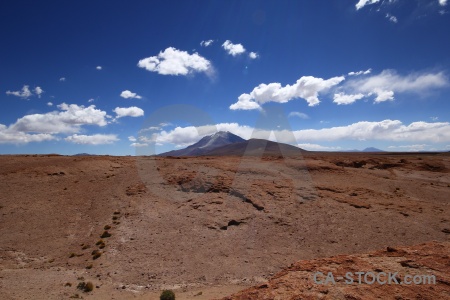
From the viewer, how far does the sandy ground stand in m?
16.0

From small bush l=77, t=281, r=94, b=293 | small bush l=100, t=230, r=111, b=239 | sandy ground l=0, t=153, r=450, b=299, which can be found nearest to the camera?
small bush l=77, t=281, r=94, b=293

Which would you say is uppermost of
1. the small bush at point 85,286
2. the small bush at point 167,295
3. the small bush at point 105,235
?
the small bush at point 105,235

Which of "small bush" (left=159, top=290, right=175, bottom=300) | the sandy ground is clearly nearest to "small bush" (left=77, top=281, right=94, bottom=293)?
the sandy ground

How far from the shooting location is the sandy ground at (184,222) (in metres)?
16.0

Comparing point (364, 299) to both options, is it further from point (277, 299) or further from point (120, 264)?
point (120, 264)

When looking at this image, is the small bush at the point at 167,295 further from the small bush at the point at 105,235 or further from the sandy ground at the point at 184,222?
the small bush at the point at 105,235

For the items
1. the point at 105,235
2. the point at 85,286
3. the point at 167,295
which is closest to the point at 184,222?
the point at 105,235

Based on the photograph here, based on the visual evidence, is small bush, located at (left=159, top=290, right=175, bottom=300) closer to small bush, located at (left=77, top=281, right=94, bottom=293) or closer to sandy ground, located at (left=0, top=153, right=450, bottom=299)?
sandy ground, located at (left=0, top=153, right=450, bottom=299)

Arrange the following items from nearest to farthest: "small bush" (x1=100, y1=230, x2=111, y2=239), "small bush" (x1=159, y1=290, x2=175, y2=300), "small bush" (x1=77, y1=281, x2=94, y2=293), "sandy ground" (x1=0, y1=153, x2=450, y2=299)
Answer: "small bush" (x1=159, y1=290, x2=175, y2=300) → "small bush" (x1=77, y1=281, x2=94, y2=293) → "sandy ground" (x1=0, y1=153, x2=450, y2=299) → "small bush" (x1=100, y1=230, x2=111, y2=239)

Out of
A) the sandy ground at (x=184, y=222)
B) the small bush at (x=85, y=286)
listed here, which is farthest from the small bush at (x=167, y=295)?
the small bush at (x=85, y=286)

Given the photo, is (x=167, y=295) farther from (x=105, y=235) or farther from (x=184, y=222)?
(x=184, y=222)

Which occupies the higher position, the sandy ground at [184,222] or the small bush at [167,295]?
the sandy ground at [184,222]

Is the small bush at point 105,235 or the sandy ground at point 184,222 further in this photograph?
the small bush at point 105,235

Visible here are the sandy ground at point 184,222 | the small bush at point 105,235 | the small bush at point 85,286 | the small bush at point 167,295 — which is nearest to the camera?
the small bush at point 167,295
